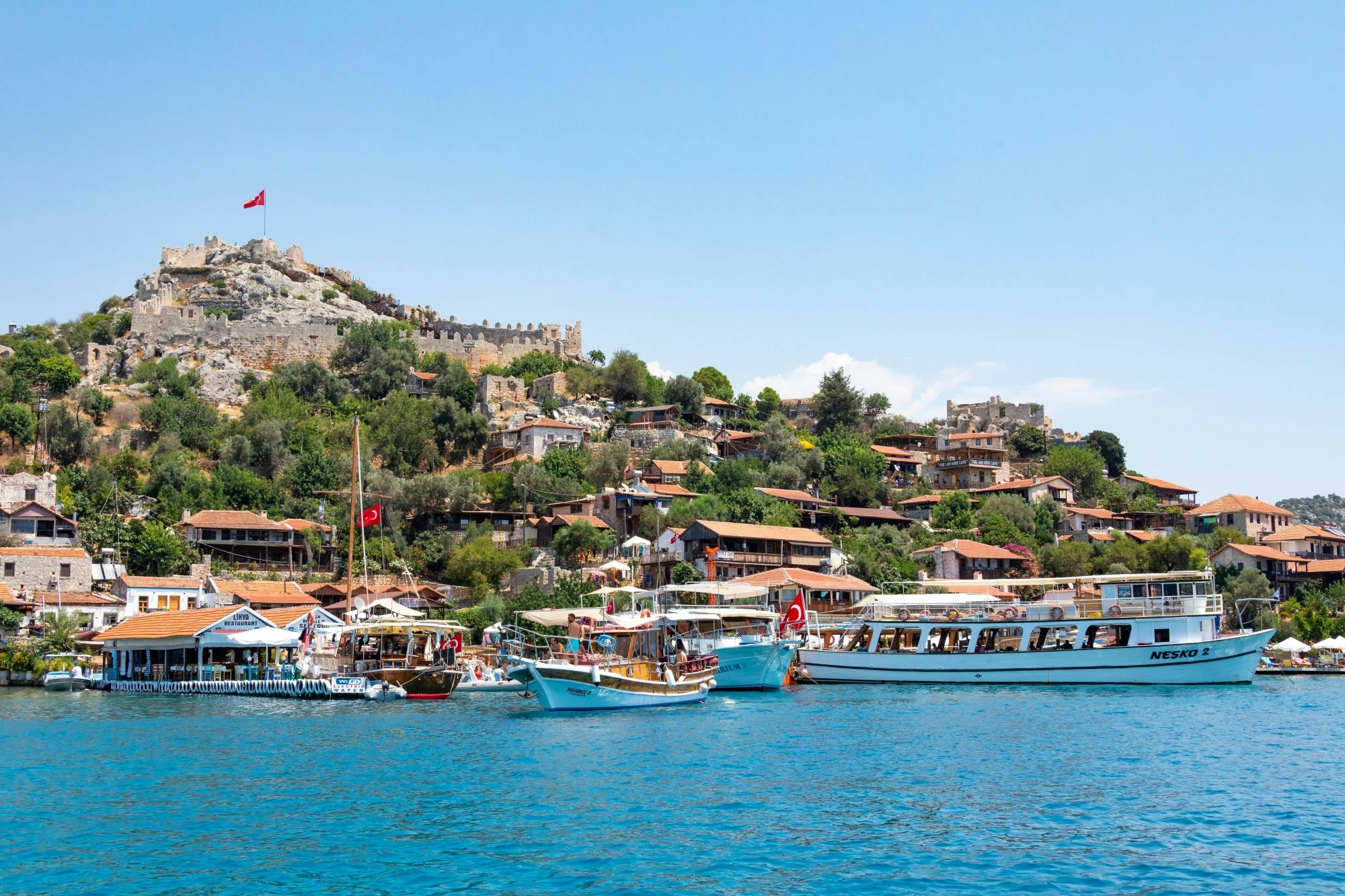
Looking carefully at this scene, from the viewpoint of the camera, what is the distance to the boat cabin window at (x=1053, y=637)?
43.0 meters

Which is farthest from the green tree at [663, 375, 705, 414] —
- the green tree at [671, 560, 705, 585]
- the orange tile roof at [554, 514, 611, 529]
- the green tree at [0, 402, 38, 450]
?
the green tree at [0, 402, 38, 450]

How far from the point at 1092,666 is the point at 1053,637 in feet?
7.00

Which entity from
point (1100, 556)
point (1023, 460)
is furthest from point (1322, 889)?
point (1023, 460)

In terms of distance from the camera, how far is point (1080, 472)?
81812mm

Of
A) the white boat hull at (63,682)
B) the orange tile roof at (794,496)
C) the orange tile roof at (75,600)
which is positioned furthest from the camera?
the orange tile roof at (794,496)

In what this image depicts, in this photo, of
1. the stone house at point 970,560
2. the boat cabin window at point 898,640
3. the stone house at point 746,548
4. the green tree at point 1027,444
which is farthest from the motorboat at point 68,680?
the green tree at point 1027,444

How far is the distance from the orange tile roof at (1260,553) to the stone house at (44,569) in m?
55.2

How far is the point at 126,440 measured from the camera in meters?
71.7

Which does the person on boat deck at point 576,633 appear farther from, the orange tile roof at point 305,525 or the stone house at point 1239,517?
the stone house at point 1239,517

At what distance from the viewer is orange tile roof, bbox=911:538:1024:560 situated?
61.2m

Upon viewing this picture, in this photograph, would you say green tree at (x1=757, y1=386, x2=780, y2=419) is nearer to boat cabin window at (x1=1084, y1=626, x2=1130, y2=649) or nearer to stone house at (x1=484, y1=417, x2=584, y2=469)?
stone house at (x1=484, y1=417, x2=584, y2=469)

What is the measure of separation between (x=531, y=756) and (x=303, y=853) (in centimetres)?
884

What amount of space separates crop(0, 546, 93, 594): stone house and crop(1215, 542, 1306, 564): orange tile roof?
55.2 meters

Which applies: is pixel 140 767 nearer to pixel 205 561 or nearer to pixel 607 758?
pixel 607 758
